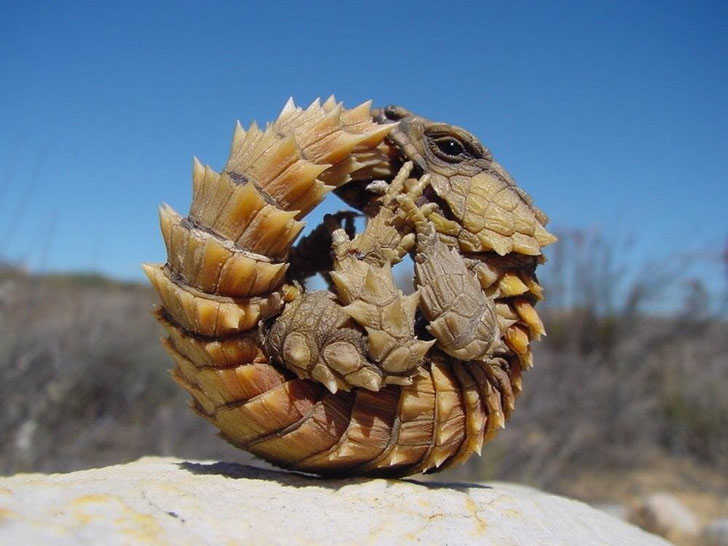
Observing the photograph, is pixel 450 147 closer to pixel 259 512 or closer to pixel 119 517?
pixel 259 512

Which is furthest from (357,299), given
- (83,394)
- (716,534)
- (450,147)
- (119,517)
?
(716,534)

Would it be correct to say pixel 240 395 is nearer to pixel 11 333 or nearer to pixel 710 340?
pixel 11 333

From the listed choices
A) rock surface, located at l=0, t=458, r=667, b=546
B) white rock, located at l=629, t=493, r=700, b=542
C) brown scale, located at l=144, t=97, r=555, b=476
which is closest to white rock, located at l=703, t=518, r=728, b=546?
white rock, located at l=629, t=493, r=700, b=542

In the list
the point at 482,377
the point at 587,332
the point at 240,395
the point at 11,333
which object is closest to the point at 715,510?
the point at 587,332

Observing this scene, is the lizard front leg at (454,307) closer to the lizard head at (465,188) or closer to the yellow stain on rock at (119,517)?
the lizard head at (465,188)

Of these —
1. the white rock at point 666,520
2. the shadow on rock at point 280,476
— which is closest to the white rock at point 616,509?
the white rock at point 666,520

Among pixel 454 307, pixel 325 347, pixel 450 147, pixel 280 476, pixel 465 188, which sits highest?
pixel 450 147

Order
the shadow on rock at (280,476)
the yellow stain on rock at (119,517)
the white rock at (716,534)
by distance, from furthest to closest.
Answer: the white rock at (716,534) → the shadow on rock at (280,476) → the yellow stain on rock at (119,517)
